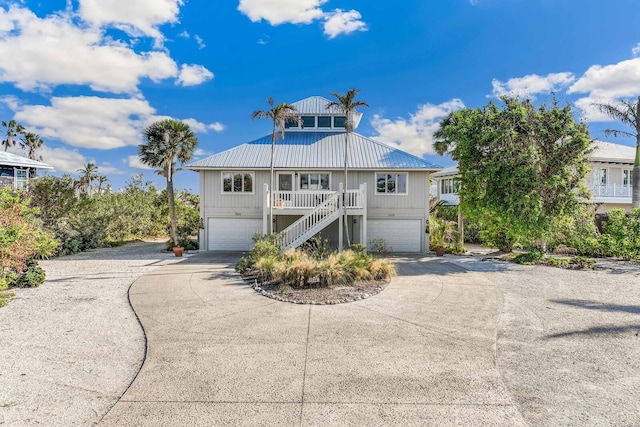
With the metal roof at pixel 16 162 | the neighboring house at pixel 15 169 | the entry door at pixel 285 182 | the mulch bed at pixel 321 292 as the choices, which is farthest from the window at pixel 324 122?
the metal roof at pixel 16 162

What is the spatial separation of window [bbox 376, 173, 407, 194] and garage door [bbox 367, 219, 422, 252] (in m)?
1.57

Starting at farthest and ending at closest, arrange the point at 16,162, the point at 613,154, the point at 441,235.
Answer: the point at 16,162, the point at 613,154, the point at 441,235

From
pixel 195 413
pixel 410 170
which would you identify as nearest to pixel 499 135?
pixel 410 170

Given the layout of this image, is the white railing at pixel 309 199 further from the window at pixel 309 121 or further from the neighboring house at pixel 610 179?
the neighboring house at pixel 610 179

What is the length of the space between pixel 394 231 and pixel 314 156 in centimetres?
596

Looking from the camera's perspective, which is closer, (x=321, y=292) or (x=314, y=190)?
(x=321, y=292)

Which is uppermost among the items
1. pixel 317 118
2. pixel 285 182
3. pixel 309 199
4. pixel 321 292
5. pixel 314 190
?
pixel 317 118

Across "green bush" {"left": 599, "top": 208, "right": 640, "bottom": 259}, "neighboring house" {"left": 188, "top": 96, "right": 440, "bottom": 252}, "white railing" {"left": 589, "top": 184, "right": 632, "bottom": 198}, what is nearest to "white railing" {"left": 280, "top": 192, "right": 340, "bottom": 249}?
"neighboring house" {"left": 188, "top": 96, "right": 440, "bottom": 252}

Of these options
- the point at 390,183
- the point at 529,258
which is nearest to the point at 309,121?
the point at 390,183

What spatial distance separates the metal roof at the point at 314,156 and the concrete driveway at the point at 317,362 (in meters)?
9.64

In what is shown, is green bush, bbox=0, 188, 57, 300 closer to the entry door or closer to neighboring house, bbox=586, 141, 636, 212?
Result: the entry door

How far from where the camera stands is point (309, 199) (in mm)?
17281

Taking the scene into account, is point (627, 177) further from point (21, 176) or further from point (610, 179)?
point (21, 176)

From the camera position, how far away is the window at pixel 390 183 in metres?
18.4
